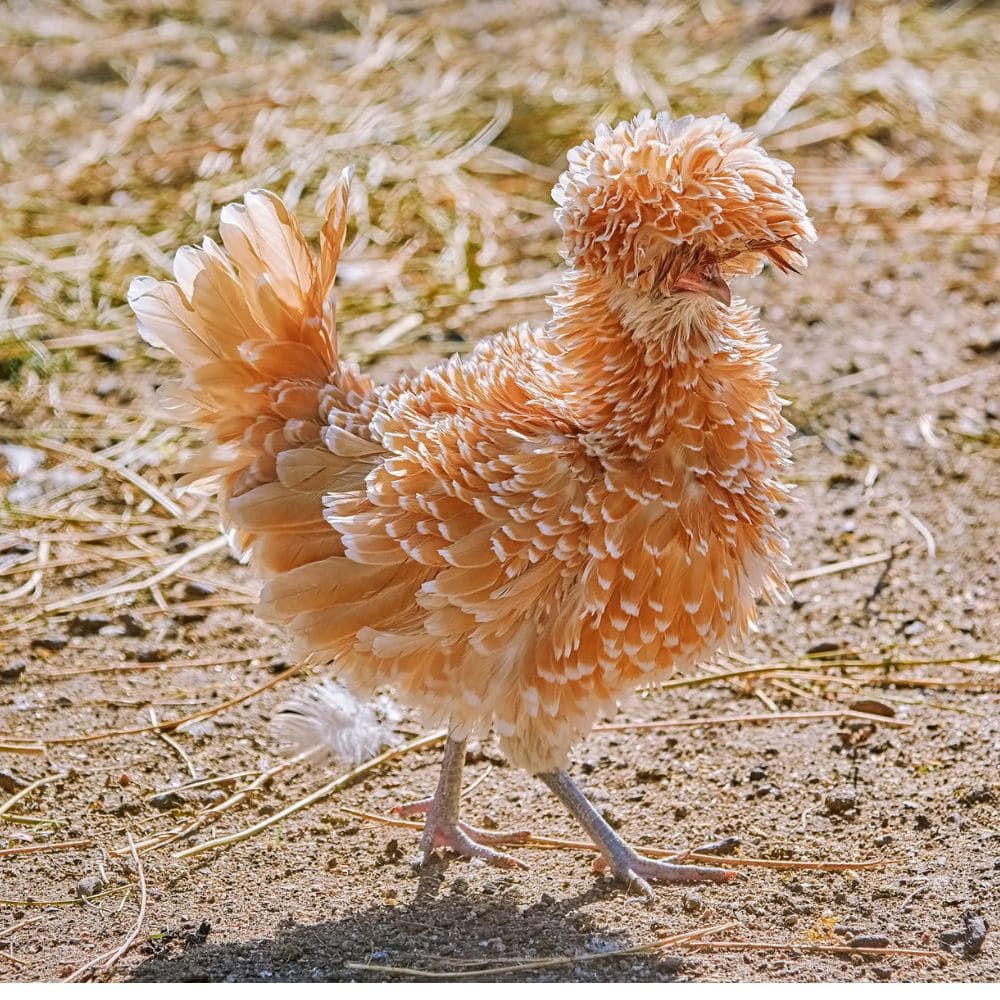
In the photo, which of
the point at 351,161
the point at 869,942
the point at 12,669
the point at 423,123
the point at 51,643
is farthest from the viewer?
the point at 423,123

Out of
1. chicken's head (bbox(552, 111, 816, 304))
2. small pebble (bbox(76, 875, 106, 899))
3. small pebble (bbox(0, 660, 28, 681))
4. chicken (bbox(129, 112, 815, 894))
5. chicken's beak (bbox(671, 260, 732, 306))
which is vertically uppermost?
chicken's head (bbox(552, 111, 816, 304))

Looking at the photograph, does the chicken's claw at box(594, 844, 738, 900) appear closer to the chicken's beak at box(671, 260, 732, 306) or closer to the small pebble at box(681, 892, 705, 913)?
the small pebble at box(681, 892, 705, 913)

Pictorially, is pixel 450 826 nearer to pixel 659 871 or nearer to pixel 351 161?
pixel 659 871

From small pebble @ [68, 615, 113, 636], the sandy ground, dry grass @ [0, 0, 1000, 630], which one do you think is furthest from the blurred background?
the sandy ground

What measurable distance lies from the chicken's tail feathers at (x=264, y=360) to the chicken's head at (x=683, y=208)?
767 millimetres

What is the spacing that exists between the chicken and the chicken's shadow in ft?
0.99

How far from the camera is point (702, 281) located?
3068 millimetres

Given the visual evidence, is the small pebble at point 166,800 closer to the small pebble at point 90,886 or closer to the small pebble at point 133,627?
the small pebble at point 90,886

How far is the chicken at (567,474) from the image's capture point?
307cm

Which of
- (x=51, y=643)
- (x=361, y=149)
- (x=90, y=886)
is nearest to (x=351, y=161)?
(x=361, y=149)

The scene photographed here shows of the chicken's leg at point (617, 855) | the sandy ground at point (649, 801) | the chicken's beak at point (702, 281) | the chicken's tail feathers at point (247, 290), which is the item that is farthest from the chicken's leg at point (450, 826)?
the chicken's beak at point (702, 281)

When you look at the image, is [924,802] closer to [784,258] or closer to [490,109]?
[784,258]

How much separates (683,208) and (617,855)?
164 cm

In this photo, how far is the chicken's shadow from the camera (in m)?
3.11
